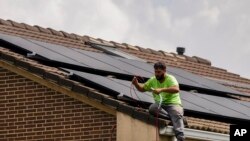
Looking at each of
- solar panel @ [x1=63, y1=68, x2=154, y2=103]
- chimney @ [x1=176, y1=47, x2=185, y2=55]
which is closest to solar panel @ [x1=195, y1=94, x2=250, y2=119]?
solar panel @ [x1=63, y1=68, x2=154, y2=103]

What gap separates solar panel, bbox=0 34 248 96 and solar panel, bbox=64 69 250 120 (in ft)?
2.27

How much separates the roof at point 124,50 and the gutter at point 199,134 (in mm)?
136

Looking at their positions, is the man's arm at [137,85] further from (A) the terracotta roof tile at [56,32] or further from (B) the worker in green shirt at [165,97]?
(A) the terracotta roof tile at [56,32]

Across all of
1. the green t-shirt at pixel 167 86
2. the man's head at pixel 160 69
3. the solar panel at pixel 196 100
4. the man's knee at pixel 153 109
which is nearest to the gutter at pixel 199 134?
the man's knee at pixel 153 109

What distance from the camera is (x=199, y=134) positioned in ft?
74.4

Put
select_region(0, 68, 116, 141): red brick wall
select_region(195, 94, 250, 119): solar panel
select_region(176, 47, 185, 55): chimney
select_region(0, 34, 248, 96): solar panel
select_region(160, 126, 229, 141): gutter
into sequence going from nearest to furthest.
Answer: select_region(160, 126, 229, 141): gutter, select_region(0, 68, 116, 141): red brick wall, select_region(0, 34, 248, 96): solar panel, select_region(195, 94, 250, 119): solar panel, select_region(176, 47, 185, 55): chimney

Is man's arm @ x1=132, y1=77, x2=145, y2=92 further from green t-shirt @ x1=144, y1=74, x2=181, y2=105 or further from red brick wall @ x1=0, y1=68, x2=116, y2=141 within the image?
red brick wall @ x1=0, y1=68, x2=116, y2=141

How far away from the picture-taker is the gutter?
70.9ft

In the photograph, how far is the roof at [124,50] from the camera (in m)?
23.1

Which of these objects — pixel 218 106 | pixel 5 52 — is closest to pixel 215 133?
pixel 218 106

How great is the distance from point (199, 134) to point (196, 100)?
82.6 inches

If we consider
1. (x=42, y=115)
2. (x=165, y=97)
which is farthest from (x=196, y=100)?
(x=42, y=115)

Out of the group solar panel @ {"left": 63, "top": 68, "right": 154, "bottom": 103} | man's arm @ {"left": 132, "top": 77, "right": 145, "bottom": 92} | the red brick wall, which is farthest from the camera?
solar panel @ {"left": 63, "top": 68, "right": 154, "bottom": 103}

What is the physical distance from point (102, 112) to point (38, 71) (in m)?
1.93
